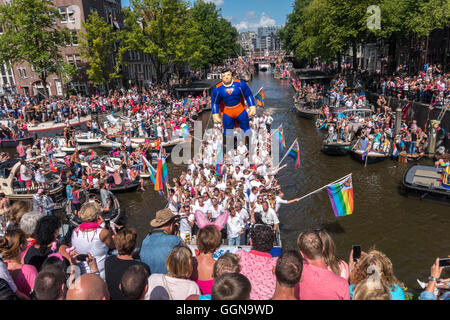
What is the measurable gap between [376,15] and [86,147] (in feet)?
96.1

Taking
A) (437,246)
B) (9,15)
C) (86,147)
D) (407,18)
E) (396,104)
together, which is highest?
(9,15)

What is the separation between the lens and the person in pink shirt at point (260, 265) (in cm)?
404

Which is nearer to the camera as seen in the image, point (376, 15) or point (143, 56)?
point (376, 15)

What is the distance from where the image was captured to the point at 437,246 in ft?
35.7

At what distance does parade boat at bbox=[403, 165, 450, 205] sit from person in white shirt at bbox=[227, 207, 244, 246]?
921 centimetres

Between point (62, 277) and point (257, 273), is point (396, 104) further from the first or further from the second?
point (62, 277)

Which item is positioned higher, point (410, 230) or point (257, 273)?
point (257, 273)

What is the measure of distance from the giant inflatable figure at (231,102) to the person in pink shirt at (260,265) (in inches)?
229

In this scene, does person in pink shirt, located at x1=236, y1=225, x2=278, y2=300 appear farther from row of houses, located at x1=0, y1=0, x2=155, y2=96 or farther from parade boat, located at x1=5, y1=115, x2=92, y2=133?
row of houses, located at x1=0, y1=0, x2=155, y2=96

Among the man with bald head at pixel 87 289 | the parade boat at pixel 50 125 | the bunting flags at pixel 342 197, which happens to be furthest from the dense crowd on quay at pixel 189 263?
the parade boat at pixel 50 125

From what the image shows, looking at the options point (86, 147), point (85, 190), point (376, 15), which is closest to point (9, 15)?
point (86, 147)

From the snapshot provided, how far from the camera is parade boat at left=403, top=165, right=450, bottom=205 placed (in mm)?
13203

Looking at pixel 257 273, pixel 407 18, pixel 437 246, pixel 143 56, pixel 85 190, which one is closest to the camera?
pixel 257 273
